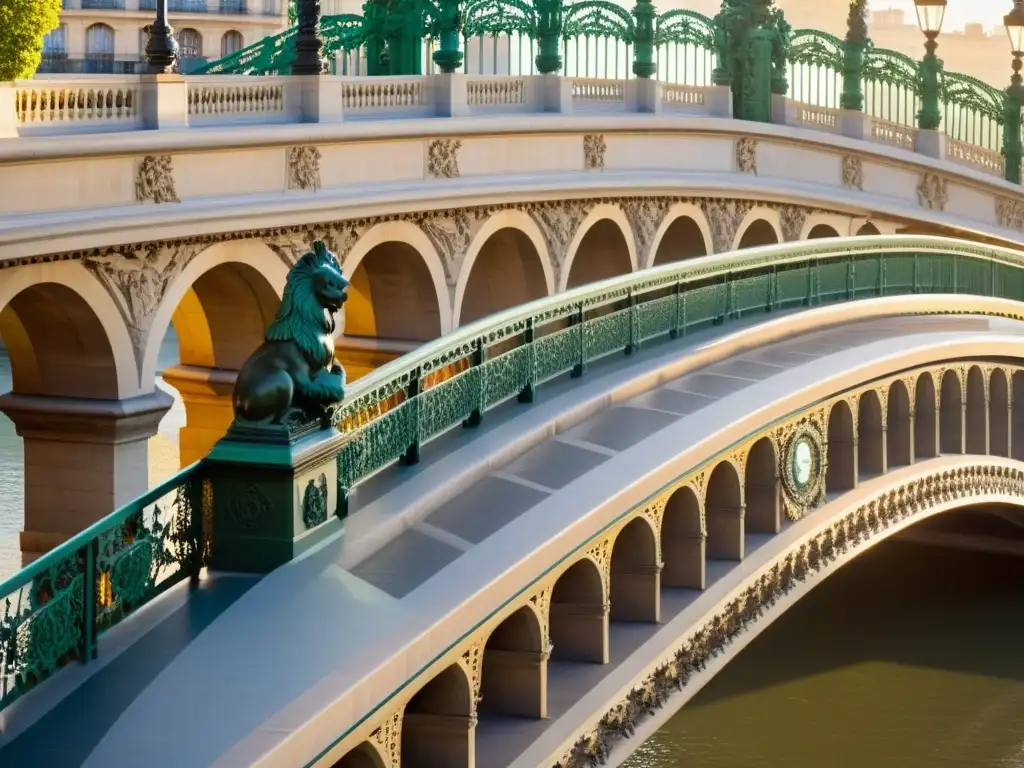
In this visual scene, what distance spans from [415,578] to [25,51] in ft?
31.9

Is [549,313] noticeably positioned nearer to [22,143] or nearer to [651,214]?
[22,143]

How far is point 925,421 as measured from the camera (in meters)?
16.8

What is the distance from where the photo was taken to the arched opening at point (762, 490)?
42.8 feet

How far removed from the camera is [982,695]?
1961cm

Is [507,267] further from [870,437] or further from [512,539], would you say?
[512,539]

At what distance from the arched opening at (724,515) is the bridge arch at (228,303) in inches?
267

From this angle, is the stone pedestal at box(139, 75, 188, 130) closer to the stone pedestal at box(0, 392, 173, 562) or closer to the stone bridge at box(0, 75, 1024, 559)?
the stone bridge at box(0, 75, 1024, 559)

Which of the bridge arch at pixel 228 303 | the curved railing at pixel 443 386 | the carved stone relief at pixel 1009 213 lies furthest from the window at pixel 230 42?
the curved railing at pixel 443 386

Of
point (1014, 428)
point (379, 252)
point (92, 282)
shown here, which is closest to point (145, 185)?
point (92, 282)

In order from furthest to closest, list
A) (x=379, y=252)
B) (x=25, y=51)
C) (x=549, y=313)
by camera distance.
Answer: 1. (x=379, y=252)
2. (x=25, y=51)
3. (x=549, y=313)

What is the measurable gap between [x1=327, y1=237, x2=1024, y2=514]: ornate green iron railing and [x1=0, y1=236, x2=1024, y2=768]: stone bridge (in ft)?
0.08

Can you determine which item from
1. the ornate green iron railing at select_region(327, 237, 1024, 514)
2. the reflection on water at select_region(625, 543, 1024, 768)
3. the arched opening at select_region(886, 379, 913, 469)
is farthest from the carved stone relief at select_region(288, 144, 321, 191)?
the arched opening at select_region(886, 379, 913, 469)

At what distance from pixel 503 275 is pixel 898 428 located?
941cm

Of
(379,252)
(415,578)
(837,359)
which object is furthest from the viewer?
(379,252)
